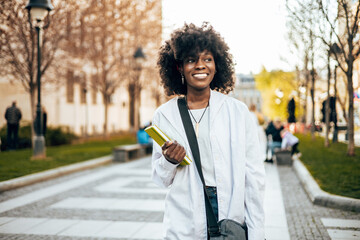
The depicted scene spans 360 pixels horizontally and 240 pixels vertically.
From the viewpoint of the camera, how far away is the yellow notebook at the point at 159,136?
2.43 metres

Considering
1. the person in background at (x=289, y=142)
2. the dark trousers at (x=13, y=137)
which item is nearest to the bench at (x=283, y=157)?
the person in background at (x=289, y=142)

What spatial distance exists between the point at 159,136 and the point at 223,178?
1.45 feet

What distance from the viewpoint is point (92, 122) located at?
106 ft

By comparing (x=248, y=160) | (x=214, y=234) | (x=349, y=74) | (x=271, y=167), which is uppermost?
(x=349, y=74)

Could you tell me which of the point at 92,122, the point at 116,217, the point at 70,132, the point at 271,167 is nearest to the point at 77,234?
the point at 116,217

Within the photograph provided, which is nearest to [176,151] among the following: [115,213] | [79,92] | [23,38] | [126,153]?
[115,213]

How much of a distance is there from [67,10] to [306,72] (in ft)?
49.3

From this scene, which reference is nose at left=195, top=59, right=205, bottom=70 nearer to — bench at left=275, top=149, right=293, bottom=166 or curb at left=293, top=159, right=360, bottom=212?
curb at left=293, top=159, right=360, bottom=212

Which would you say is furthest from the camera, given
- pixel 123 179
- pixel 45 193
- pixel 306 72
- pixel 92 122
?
pixel 92 122

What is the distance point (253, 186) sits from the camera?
2.52 m

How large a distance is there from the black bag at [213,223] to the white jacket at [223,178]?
0.03 metres

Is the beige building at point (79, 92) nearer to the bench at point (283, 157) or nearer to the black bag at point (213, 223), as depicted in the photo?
the bench at point (283, 157)

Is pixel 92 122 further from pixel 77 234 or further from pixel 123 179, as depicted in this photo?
pixel 77 234

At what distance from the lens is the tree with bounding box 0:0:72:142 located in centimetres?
1459
